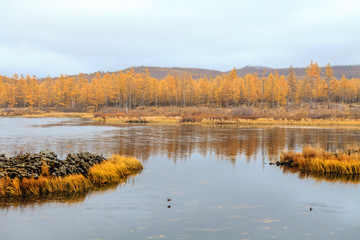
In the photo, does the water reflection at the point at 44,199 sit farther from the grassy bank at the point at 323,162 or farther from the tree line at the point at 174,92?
the tree line at the point at 174,92

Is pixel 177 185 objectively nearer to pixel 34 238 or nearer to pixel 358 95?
pixel 34 238

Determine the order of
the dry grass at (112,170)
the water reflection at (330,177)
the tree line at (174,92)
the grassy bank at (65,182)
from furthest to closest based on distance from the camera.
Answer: the tree line at (174,92) → the water reflection at (330,177) → the dry grass at (112,170) → the grassy bank at (65,182)

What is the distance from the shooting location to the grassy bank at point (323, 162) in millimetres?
18438

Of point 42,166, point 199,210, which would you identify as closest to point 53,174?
point 42,166

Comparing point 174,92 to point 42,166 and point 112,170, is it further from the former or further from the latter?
point 42,166

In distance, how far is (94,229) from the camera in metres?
9.62

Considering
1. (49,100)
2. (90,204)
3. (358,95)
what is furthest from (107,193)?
(358,95)

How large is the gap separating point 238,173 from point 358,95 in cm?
14286

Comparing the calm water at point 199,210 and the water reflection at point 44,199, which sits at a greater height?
the water reflection at point 44,199

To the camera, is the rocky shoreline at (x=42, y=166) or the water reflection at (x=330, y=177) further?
the water reflection at (x=330, y=177)

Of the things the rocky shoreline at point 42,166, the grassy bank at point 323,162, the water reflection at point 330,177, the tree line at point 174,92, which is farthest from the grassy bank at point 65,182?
the tree line at point 174,92

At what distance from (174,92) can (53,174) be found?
10995cm

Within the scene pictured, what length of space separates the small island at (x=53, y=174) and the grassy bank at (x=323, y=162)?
34.3 ft

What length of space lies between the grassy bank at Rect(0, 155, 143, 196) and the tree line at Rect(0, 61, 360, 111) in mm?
92967
